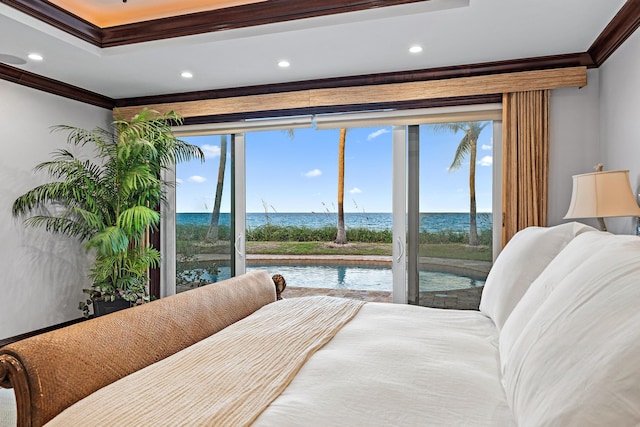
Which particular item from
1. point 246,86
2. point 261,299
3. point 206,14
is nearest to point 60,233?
point 246,86

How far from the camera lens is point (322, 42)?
2.95m

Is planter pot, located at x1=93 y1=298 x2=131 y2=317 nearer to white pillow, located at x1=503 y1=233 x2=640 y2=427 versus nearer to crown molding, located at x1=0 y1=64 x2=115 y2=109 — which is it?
crown molding, located at x1=0 y1=64 x2=115 y2=109

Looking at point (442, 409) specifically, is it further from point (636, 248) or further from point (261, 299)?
point (261, 299)

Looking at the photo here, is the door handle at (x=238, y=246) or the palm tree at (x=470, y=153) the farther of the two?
the door handle at (x=238, y=246)

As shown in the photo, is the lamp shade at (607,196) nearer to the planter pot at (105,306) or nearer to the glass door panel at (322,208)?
the planter pot at (105,306)

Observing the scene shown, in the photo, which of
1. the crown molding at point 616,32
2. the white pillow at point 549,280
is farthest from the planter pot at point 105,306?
the crown molding at point 616,32

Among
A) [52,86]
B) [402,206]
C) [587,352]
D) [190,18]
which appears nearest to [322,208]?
[402,206]

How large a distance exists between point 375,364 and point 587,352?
62 cm

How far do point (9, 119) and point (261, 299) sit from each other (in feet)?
9.63

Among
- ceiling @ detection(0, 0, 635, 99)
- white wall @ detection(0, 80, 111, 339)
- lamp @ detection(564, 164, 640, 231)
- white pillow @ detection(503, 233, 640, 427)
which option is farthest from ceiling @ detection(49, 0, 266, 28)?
A: white pillow @ detection(503, 233, 640, 427)

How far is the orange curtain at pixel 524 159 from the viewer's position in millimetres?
3293

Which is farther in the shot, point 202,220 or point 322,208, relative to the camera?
point 322,208

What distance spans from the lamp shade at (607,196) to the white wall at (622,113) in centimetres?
34

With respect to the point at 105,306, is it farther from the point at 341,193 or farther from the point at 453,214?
the point at 341,193
